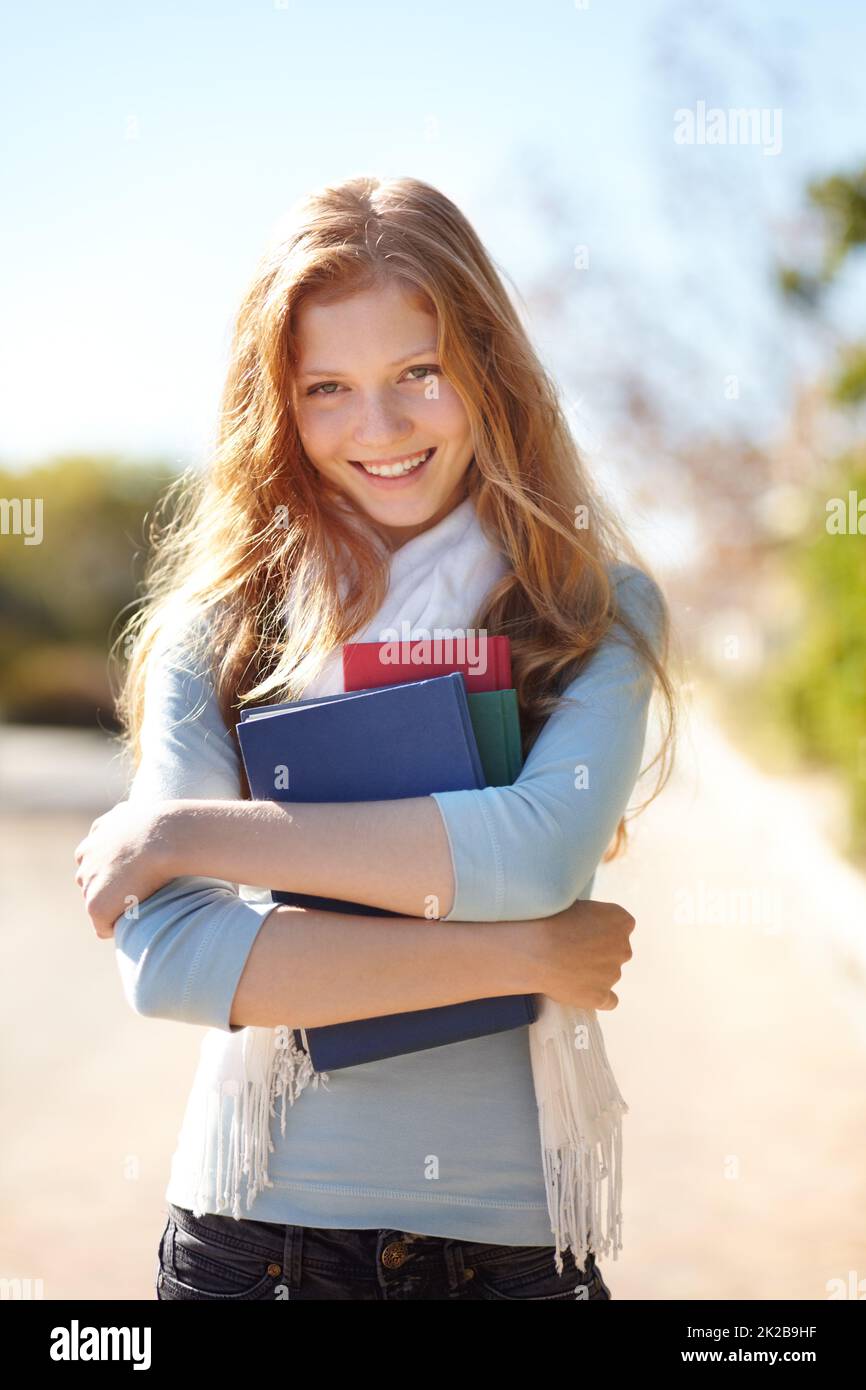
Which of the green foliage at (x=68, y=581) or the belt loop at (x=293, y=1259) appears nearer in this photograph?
the belt loop at (x=293, y=1259)

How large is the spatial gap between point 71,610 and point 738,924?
702 inches

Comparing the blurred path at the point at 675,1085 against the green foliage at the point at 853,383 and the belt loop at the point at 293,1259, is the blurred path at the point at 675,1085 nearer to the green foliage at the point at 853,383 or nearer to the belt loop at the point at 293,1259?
the belt loop at the point at 293,1259

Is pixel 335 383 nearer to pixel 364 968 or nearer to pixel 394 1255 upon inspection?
pixel 364 968

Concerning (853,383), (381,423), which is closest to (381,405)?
(381,423)

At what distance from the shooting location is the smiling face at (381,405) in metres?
1.91

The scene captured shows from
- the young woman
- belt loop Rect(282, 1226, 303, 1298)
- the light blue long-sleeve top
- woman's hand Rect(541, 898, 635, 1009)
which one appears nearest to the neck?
the young woman

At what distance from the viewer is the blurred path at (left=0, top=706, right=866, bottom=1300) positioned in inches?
153

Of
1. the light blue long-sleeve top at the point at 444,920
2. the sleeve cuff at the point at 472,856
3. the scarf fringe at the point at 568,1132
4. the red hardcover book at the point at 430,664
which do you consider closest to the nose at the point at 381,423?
the red hardcover book at the point at 430,664

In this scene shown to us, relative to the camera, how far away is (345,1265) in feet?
5.82

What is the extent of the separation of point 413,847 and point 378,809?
66 millimetres

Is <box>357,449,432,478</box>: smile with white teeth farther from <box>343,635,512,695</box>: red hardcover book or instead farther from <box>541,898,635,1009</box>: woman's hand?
<box>541,898,635,1009</box>: woman's hand

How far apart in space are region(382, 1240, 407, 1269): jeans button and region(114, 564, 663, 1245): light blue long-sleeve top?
0.02 metres
